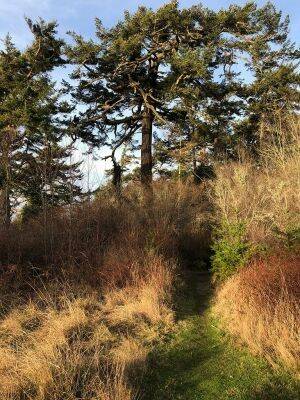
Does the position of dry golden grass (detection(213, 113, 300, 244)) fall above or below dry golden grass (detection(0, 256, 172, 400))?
above

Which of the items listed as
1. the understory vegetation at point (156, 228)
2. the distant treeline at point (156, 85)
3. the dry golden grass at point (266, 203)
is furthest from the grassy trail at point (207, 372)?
the distant treeline at point (156, 85)

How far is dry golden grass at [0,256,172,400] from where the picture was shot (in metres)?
5.70

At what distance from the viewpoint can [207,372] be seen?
277 inches

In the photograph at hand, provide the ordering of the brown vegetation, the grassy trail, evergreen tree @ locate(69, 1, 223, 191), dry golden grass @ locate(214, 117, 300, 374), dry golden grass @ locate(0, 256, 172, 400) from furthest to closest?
1. evergreen tree @ locate(69, 1, 223, 191)
2. dry golden grass @ locate(214, 117, 300, 374)
3. the grassy trail
4. the brown vegetation
5. dry golden grass @ locate(0, 256, 172, 400)

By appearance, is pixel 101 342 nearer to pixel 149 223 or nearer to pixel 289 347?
pixel 289 347

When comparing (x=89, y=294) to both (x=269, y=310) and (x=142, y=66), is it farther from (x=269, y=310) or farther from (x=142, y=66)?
(x=142, y=66)

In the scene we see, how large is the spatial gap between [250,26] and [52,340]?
1615 centimetres

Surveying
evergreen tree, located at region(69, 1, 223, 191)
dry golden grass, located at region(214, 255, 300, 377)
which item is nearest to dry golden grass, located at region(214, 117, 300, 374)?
dry golden grass, located at region(214, 255, 300, 377)

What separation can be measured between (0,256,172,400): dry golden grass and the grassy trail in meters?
0.33

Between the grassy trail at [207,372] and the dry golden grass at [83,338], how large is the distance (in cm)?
33

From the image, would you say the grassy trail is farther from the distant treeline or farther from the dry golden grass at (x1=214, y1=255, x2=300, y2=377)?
the distant treeline

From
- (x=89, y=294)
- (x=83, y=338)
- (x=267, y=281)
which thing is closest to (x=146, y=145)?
(x=89, y=294)

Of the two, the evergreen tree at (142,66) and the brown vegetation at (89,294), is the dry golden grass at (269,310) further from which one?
the evergreen tree at (142,66)

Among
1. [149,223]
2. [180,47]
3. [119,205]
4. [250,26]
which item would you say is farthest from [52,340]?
[250,26]
